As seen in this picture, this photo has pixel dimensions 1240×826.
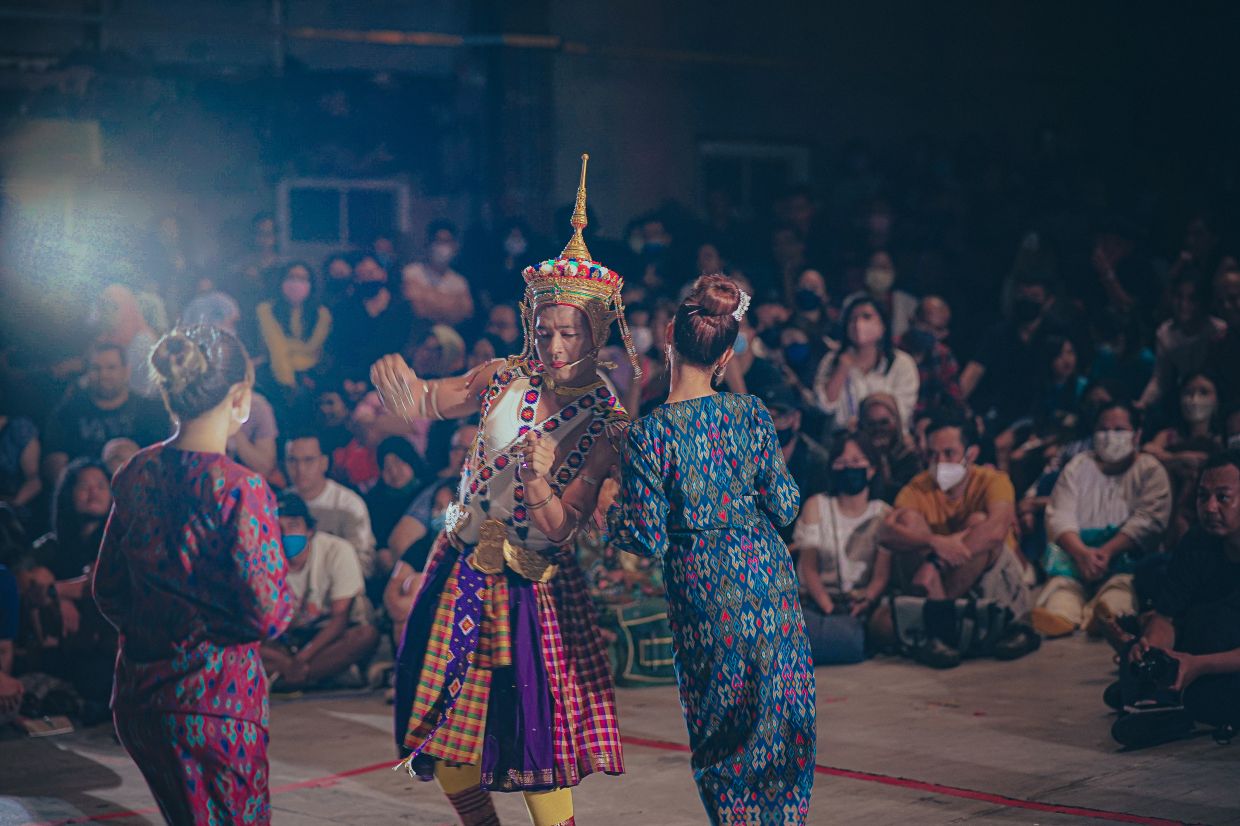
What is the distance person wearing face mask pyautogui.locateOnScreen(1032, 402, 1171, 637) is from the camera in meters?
8.42

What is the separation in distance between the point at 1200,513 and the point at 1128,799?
1395 mm

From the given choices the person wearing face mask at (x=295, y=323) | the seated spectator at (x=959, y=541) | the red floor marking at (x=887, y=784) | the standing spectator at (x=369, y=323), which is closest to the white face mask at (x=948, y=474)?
the seated spectator at (x=959, y=541)

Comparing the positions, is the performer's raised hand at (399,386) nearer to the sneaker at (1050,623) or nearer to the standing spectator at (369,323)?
the sneaker at (1050,623)

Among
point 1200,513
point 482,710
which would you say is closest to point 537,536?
point 482,710

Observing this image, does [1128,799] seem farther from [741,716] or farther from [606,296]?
[606,296]

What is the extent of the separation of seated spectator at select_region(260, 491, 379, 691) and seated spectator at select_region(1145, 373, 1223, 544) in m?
4.04

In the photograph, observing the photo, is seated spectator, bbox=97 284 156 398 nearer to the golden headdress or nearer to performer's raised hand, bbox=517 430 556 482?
the golden headdress

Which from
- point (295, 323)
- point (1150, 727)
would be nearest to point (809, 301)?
point (295, 323)

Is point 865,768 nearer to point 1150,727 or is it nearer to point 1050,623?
point 1150,727

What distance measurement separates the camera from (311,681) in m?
7.80

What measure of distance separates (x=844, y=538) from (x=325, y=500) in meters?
2.61

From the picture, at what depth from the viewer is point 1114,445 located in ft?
28.2

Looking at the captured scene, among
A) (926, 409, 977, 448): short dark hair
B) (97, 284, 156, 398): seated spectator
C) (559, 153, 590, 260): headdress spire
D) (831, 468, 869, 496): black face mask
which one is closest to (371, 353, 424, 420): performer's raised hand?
(559, 153, 590, 260): headdress spire

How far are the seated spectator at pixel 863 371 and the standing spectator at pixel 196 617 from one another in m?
5.96
